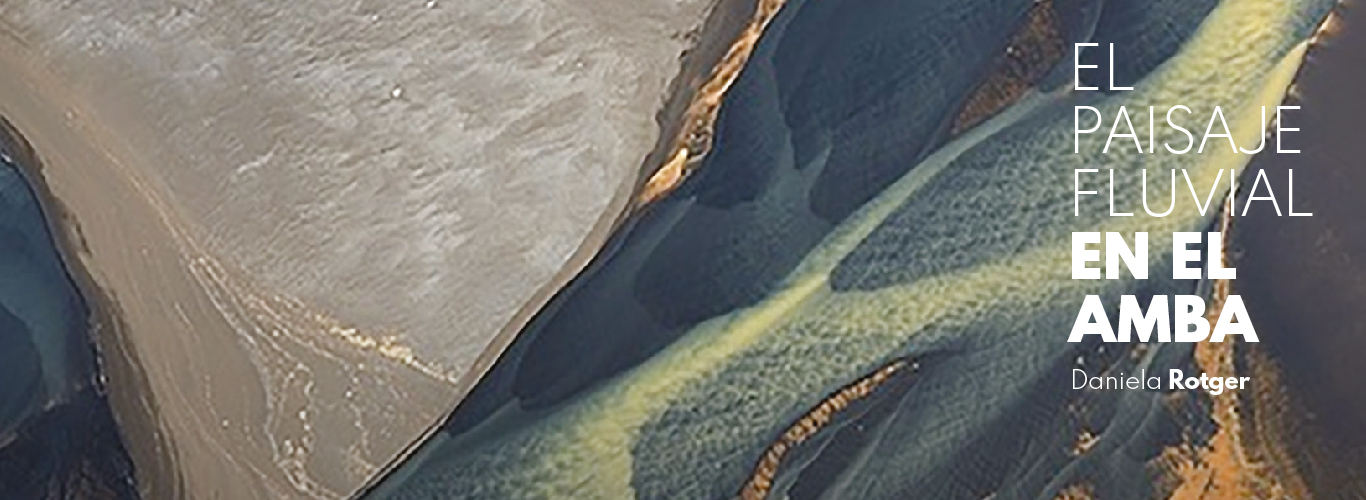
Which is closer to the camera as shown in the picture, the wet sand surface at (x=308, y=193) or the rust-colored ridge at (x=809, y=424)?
the rust-colored ridge at (x=809, y=424)

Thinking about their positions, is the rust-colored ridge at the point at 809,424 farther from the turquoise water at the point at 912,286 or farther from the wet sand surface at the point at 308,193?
the wet sand surface at the point at 308,193

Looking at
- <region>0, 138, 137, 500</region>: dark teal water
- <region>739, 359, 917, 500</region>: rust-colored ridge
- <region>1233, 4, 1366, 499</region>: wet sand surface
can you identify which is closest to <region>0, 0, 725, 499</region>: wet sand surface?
<region>0, 138, 137, 500</region>: dark teal water

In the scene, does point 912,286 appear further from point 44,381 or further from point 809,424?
point 44,381

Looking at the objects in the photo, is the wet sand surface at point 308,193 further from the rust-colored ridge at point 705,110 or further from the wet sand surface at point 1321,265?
the wet sand surface at point 1321,265

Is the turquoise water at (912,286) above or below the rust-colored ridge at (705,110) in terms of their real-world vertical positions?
below

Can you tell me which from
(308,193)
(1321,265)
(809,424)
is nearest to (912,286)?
(809,424)

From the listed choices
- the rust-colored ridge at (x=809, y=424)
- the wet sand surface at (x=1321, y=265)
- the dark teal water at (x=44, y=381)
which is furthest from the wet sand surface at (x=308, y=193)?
the wet sand surface at (x=1321, y=265)

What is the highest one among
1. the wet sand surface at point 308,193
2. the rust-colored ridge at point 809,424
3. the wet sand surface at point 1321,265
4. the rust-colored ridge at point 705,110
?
the wet sand surface at point 308,193

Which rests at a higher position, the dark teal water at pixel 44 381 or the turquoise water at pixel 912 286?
the dark teal water at pixel 44 381

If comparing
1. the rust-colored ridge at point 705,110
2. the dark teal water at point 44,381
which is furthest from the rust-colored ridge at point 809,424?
the dark teal water at point 44,381
